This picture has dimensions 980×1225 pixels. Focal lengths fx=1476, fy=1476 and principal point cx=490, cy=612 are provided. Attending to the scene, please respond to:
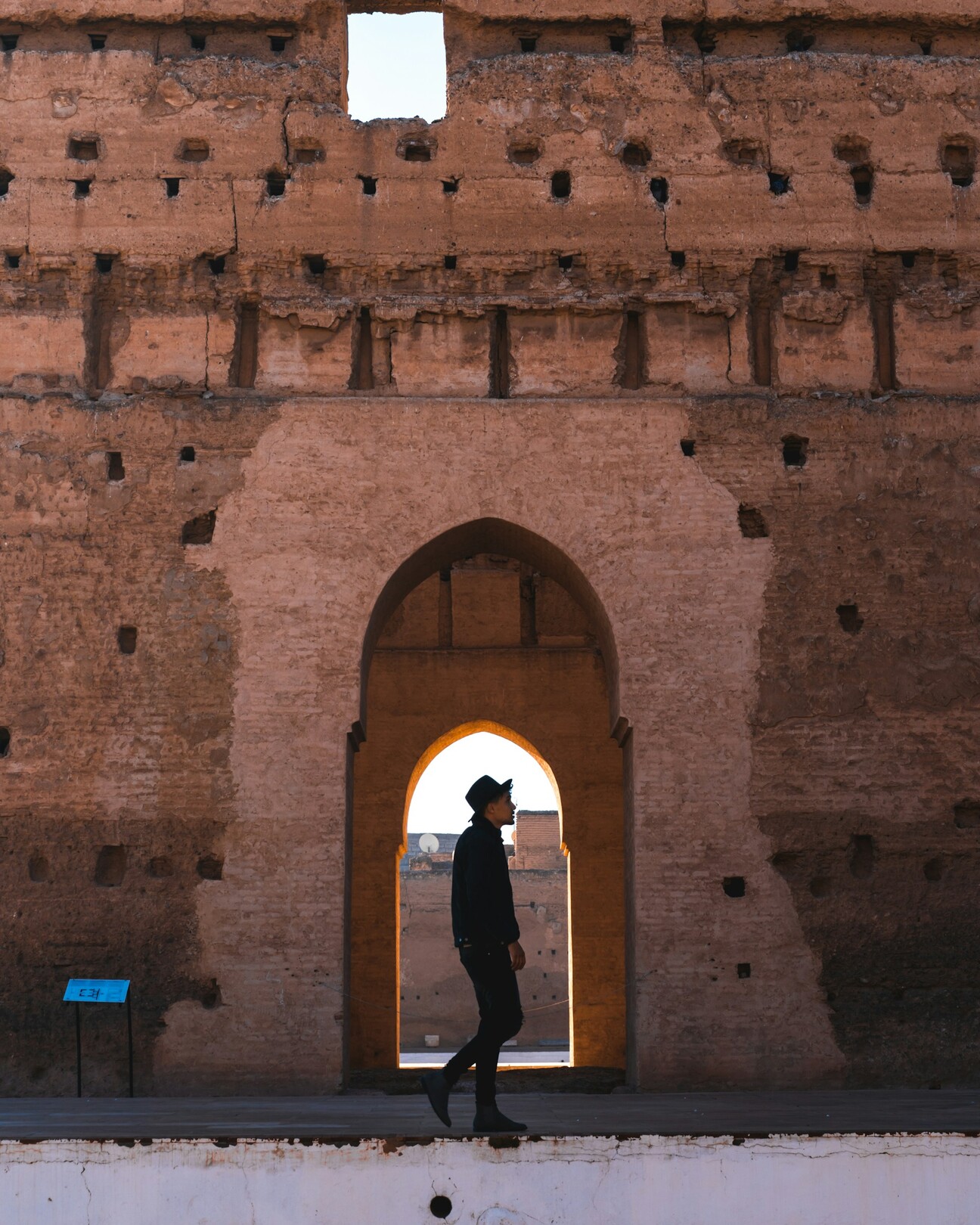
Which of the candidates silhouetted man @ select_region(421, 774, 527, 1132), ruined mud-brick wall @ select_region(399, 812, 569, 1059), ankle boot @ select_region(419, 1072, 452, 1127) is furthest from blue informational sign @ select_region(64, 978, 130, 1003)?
ruined mud-brick wall @ select_region(399, 812, 569, 1059)

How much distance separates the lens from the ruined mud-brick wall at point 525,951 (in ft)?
68.7

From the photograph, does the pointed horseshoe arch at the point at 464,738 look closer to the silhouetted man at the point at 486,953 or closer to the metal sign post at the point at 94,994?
the metal sign post at the point at 94,994

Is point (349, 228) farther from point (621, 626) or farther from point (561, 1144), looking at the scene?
point (561, 1144)

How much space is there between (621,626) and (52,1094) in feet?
15.0

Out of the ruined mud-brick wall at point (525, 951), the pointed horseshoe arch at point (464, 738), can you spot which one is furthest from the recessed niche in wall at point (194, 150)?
the ruined mud-brick wall at point (525, 951)

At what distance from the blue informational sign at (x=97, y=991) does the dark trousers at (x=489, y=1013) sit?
3.13 meters

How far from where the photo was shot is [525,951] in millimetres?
21219

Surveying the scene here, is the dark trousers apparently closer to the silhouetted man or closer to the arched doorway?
the silhouetted man

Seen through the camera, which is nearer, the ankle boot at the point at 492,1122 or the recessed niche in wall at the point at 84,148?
the ankle boot at the point at 492,1122

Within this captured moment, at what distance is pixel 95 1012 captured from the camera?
30.0ft

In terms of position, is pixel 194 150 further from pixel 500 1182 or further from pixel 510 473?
pixel 500 1182

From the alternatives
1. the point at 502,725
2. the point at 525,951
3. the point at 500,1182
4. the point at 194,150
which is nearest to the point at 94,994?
the point at 500,1182

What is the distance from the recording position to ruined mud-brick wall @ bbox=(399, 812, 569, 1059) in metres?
20.9

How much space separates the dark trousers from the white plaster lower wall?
0.38 m
